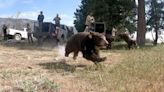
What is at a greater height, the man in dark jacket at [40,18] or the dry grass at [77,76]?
the man in dark jacket at [40,18]

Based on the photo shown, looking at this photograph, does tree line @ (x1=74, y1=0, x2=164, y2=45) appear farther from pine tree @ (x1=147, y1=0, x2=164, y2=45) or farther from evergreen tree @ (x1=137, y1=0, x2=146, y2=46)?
pine tree @ (x1=147, y1=0, x2=164, y2=45)

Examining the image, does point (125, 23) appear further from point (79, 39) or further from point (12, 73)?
point (12, 73)

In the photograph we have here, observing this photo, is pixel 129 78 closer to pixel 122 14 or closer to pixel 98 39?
pixel 98 39

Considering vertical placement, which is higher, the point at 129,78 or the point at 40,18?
the point at 40,18

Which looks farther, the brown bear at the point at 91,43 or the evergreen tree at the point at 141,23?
the evergreen tree at the point at 141,23

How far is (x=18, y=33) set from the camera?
4744cm

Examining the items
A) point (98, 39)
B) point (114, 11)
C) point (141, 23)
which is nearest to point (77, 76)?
point (98, 39)

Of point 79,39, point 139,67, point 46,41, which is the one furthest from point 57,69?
point 46,41

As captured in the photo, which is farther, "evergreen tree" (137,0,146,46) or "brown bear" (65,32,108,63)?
"evergreen tree" (137,0,146,46)

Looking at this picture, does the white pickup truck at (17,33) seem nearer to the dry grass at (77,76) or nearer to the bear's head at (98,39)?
the dry grass at (77,76)

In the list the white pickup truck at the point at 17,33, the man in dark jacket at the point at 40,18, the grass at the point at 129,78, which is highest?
the man in dark jacket at the point at 40,18

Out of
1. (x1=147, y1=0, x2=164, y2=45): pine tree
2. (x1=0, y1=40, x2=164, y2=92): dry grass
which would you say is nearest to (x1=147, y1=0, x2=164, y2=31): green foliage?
(x1=147, y1=0, x2=164, y2=45): pine tree

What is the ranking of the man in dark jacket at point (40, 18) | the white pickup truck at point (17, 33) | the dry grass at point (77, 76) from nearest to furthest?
1. the dry grass at point (77, 76)
2. the man in dark jacket at point (40, 18)
3. the white pickup truck at point (17, 33)

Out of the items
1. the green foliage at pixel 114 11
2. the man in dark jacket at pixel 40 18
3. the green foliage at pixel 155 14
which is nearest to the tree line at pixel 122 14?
the green foliage at pixel 114 11
